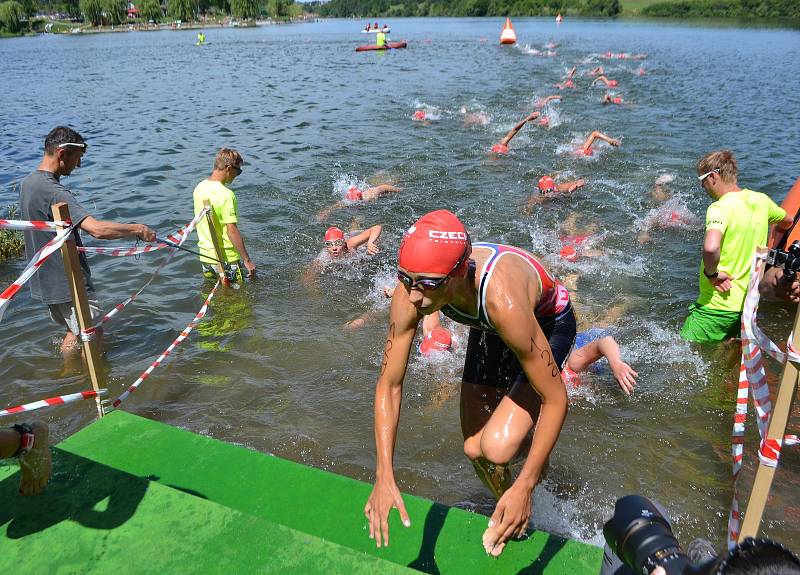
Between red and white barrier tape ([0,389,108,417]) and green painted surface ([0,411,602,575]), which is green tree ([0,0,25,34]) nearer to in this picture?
red and white barrier tape ([0,389,108,417])

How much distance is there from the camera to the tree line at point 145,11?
91125 mm

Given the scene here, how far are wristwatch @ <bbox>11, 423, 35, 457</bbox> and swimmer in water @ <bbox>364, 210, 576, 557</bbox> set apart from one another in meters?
1.93

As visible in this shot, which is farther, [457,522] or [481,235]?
[481,235]

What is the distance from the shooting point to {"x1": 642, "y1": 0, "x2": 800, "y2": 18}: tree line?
6862 centimetres

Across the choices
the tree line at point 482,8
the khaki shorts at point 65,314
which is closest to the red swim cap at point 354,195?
the khaki shorts at point 65,314

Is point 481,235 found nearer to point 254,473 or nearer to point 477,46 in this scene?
point 254,473

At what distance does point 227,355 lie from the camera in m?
6.67

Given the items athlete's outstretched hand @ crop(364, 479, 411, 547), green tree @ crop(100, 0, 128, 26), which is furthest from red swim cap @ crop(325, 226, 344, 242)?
green tree @ crop(100, 0, 128, 26)

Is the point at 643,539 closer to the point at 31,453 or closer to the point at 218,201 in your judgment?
the point at 31,453

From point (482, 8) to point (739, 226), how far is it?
4900 inches

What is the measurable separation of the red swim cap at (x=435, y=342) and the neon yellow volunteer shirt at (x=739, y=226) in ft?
8.84

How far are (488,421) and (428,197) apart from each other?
9.00 meters

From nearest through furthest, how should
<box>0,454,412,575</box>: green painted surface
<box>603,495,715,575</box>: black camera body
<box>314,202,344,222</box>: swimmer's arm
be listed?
<box>603,495,715,575</box>: black camera body → <box>0,454,412,575</box>: green painted surface → <box>314,202,344,222</box>: swimmer's arm

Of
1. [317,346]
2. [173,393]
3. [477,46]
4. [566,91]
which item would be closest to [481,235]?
[317,346]
